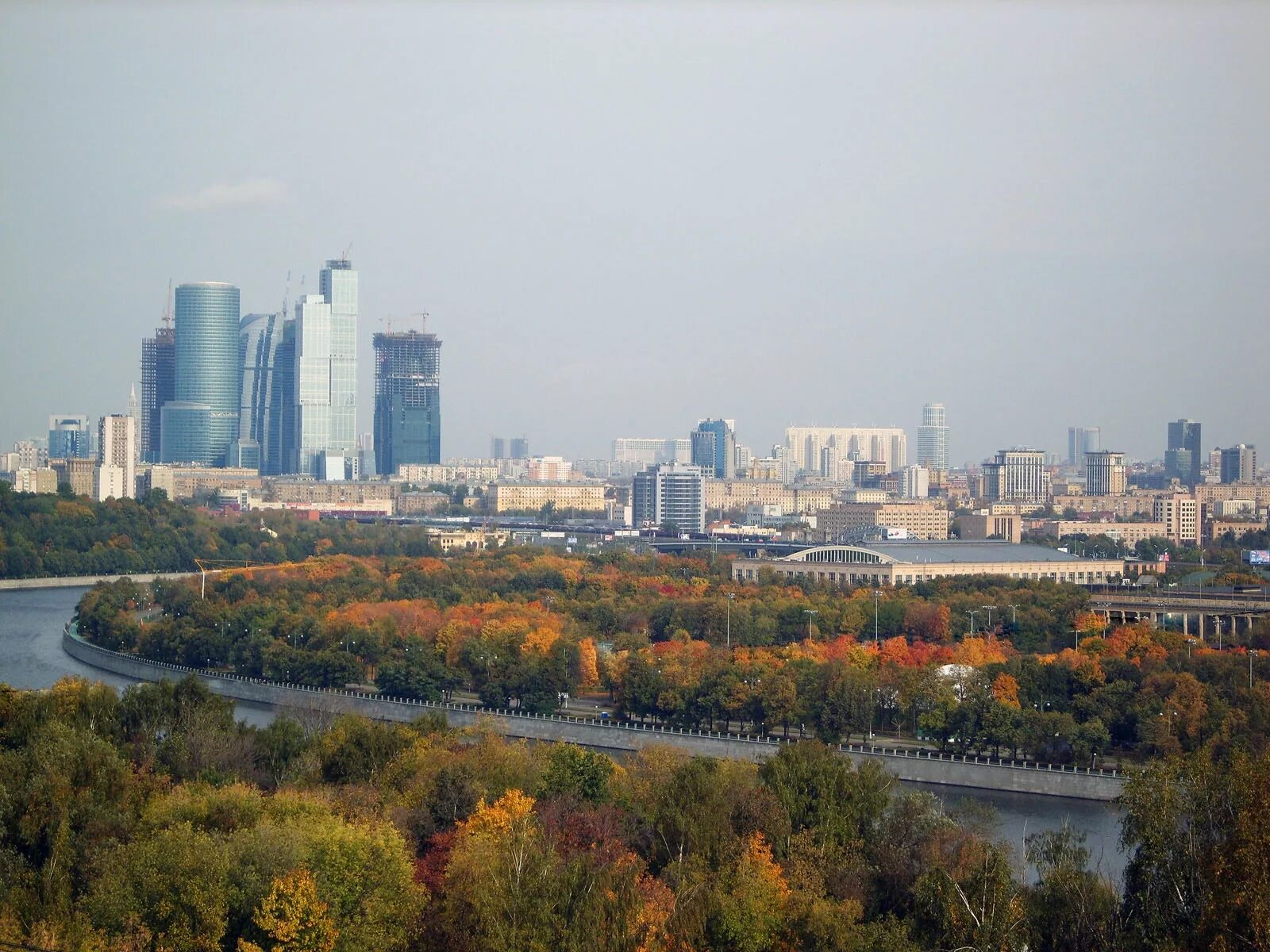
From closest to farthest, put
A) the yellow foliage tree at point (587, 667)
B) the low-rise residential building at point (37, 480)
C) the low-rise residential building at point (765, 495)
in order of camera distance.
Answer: the yellow foliage tree at point (587, 667), the low-rise residential building at point (37, 480), the low-rise residential building at point (765, 495)

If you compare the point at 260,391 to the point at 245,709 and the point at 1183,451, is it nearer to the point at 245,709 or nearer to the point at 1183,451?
the point at 1183,451

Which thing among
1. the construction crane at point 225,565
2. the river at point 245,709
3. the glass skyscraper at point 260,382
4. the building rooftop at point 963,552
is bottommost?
the river at point 245,709

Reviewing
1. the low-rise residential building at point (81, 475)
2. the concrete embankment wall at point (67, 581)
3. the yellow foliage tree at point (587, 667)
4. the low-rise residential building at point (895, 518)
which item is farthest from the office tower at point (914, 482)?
the yellow foliage tree at point (587, 667)

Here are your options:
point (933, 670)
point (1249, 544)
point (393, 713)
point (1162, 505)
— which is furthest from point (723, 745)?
point (1162, 505)

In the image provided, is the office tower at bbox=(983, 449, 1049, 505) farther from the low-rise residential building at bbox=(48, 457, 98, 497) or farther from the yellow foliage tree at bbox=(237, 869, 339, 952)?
the yellow foliage tree at bbox=(237, 869, 339, 952)

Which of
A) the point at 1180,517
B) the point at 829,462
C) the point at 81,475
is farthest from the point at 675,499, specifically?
the point at 829,462

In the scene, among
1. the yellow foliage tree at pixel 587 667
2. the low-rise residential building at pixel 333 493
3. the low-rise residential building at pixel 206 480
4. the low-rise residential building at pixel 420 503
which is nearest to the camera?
the yellow foliage tree at pixel 587 667

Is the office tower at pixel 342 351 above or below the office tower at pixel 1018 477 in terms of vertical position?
above

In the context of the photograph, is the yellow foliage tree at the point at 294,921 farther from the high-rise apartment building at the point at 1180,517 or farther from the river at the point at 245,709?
the high-rise apartment building at the point at 1180,517
